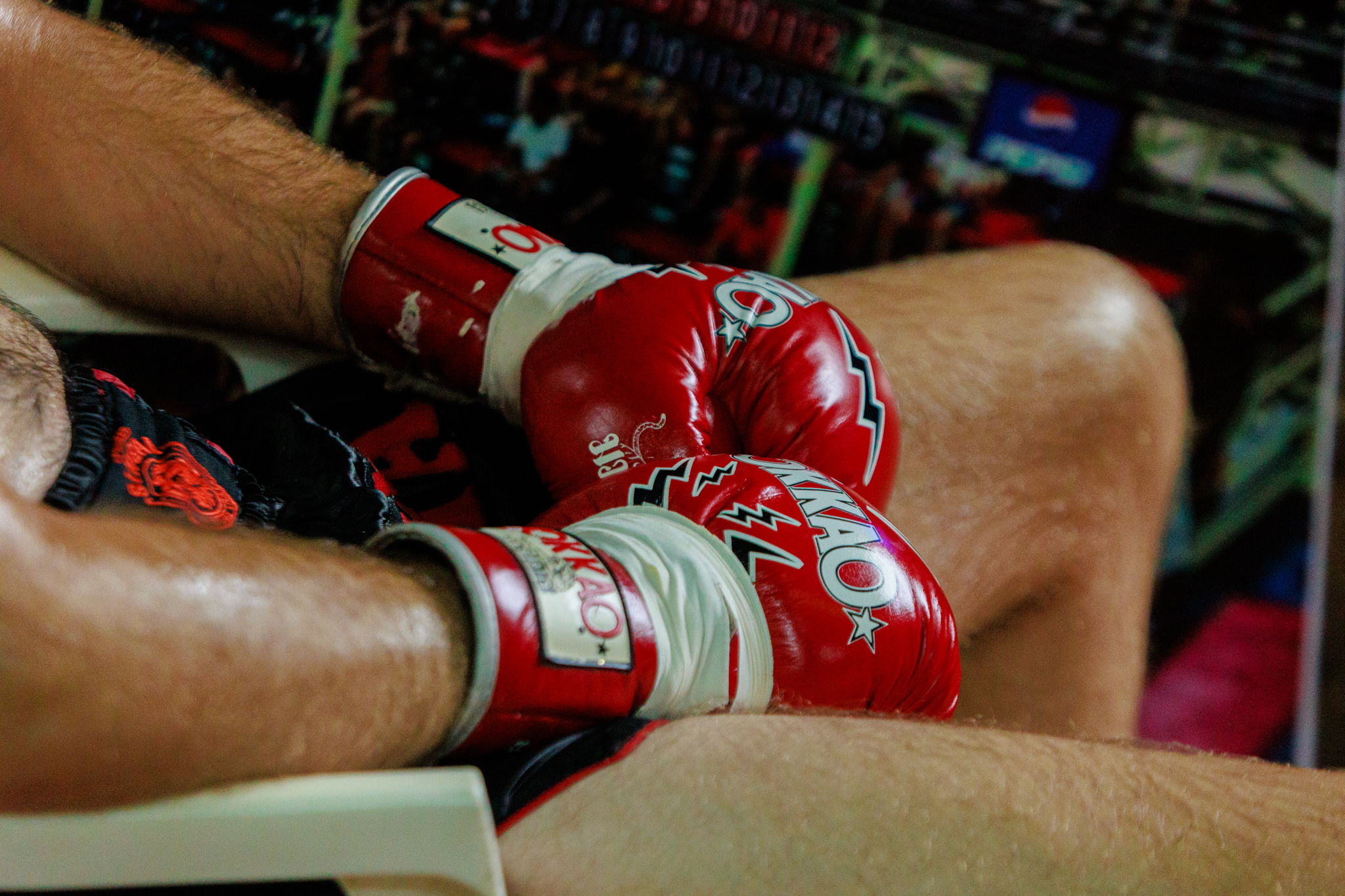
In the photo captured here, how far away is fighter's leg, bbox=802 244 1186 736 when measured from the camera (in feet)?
3.22

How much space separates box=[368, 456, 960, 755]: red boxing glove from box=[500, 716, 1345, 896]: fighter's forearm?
0.12ft

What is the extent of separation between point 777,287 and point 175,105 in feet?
1.86

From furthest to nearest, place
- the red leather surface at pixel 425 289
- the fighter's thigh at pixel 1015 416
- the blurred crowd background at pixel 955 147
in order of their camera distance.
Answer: the blurred crowd background at pixel 955 147
the fighter's thigh at pixel 1015 416
the red leather surface at pixel 425 289

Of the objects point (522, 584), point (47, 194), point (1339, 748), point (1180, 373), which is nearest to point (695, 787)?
point (522, 584)

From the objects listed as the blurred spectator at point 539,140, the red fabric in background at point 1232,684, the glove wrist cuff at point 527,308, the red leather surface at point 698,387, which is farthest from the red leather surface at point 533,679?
the red fabric in background at point 1232,684

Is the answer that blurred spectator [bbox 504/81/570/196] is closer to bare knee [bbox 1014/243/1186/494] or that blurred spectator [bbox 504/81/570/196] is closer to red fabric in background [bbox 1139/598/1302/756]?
bare knee [bbox 1014/243/1186/494]

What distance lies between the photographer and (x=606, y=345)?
2.39 feet

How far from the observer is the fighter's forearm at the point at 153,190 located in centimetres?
83

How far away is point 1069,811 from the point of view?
50cm

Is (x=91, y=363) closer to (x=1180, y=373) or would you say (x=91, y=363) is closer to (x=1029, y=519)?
(x=1029, y=519)

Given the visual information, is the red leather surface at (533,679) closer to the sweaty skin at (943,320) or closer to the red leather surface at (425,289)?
the red leather surface at (425,289)

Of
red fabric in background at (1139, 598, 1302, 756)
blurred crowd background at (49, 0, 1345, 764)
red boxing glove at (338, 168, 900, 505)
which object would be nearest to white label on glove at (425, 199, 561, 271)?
red boxing glove at (338, 168, 900, 505)

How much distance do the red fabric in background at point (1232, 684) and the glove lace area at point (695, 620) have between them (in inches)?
53.4

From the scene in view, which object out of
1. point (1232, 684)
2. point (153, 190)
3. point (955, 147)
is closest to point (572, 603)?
point (153, 190)
